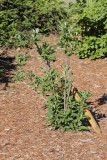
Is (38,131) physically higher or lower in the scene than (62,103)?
lower

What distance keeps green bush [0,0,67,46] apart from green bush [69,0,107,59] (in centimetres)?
215

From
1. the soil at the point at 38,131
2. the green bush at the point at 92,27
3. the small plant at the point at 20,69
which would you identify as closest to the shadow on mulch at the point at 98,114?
the soil at the point at 38,131

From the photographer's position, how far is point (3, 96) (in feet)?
21.4

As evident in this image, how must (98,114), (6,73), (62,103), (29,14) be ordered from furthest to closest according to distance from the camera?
(29,14)
(6,73)
(98,114)
(62,103)

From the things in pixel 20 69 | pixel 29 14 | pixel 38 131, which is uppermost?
pixel 29 14

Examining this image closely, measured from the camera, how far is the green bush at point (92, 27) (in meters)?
8.74

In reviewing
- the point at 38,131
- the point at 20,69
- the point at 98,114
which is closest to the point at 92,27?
the point at 98,114

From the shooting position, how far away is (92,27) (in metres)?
9.30

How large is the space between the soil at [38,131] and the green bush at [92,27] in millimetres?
1357

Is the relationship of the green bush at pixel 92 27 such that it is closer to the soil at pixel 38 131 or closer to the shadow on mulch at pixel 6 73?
the soil at pixel 38 131

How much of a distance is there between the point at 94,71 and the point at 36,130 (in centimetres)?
438

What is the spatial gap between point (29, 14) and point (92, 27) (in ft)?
11.2

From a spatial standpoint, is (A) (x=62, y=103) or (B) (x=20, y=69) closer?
(A) (x=62, y=103)

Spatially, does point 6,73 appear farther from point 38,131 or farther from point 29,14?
point 29,14
